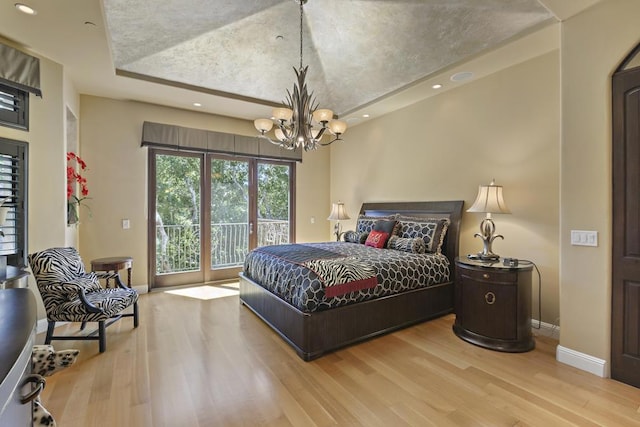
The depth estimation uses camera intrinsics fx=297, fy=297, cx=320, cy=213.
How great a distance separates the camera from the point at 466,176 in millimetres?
3928

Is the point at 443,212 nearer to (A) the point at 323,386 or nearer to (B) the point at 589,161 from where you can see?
(B) the point at 589,161

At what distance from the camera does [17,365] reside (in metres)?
0.71

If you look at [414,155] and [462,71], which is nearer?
[462,71]

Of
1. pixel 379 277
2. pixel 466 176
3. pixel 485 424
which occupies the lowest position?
pixel 485 424

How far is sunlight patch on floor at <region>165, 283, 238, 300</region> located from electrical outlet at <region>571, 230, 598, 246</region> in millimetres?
4140

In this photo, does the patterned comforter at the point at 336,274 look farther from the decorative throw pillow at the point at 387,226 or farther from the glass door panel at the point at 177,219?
the glass door panel at the point at 177,219

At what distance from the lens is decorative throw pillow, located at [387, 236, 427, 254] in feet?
12.4

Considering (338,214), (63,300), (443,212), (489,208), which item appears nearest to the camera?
(63,300)

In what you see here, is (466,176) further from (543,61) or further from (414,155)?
(543,61)

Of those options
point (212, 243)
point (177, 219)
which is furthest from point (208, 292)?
point (177, 219)

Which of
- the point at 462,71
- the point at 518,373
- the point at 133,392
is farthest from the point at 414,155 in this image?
the point at 133,392

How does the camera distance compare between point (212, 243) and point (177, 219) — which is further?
point (212, 243)

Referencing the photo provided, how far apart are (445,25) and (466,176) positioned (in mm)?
1805

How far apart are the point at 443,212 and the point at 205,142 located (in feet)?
12.9
